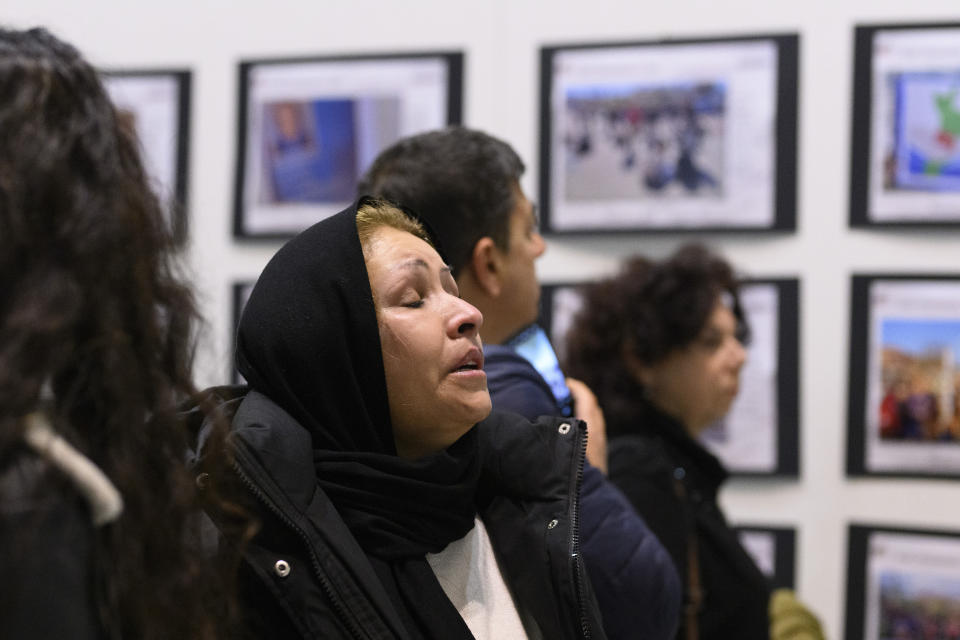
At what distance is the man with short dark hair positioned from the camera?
6.48 feet

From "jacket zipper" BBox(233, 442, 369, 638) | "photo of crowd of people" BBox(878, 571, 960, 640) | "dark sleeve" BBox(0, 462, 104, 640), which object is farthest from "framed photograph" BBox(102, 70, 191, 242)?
"dark sleeve" BBox(0, 462, 104, 640)

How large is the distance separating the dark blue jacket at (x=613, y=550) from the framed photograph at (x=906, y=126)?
1.59 metres

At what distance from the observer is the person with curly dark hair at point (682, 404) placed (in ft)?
8.92

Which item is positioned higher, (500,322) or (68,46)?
(68,46)

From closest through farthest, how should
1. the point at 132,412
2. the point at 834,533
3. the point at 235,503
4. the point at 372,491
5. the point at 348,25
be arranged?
the point at 132,412
the point at 235,503
the point at 372,491
the point at 834,533
the point at 348,25

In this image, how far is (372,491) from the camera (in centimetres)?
157

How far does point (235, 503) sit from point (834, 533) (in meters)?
2.29

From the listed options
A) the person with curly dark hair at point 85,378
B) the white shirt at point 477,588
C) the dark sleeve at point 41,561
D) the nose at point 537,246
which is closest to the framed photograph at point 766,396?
the nose at point 537,246

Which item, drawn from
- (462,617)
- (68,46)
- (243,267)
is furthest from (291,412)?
(243,267)

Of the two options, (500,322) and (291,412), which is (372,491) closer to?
(291,412)

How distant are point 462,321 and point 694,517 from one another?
1361 mm

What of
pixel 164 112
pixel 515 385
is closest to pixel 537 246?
pixel 515 385

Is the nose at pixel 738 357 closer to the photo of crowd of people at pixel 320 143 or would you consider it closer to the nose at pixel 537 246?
the nose at pixel 537 246

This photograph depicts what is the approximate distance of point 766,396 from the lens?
3.33m
